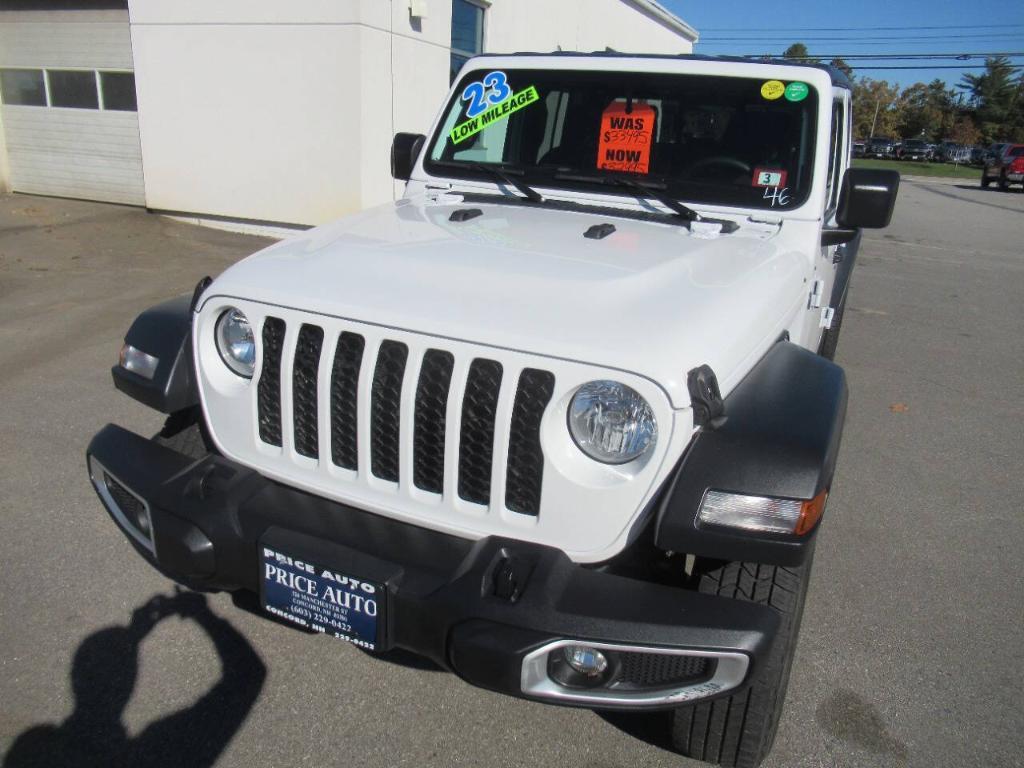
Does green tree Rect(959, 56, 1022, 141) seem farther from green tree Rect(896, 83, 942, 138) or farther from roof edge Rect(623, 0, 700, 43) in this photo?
roof edge Rect(623, 0, 700, 43)

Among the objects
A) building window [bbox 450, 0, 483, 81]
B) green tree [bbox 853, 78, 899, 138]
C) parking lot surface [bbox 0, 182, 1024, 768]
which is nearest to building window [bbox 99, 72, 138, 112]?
building window [bbox 450, 0, 483, 81]

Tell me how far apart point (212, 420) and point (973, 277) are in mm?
10948

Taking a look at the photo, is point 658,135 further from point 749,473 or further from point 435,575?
point 435,575

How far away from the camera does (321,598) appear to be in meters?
2.04

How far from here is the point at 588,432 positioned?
76.5 inches

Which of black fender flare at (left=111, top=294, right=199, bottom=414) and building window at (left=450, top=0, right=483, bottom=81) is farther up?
building window at (left=450, top=0, right=483, bottom=81)

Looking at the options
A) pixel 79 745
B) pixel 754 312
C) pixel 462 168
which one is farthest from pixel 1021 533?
pixel 79 745

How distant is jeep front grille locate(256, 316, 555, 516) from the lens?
1955 millimetres

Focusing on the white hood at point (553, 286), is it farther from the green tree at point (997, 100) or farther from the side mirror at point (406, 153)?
the green tree at point (997, 100)

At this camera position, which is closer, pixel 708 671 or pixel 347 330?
pixel 708 671

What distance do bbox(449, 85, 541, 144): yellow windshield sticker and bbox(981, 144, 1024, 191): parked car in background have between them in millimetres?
32429

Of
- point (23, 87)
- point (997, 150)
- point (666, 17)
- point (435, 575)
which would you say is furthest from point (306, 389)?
point (997, 150)

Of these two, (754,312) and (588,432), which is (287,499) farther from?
(754,312)

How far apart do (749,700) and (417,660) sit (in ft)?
3.61
